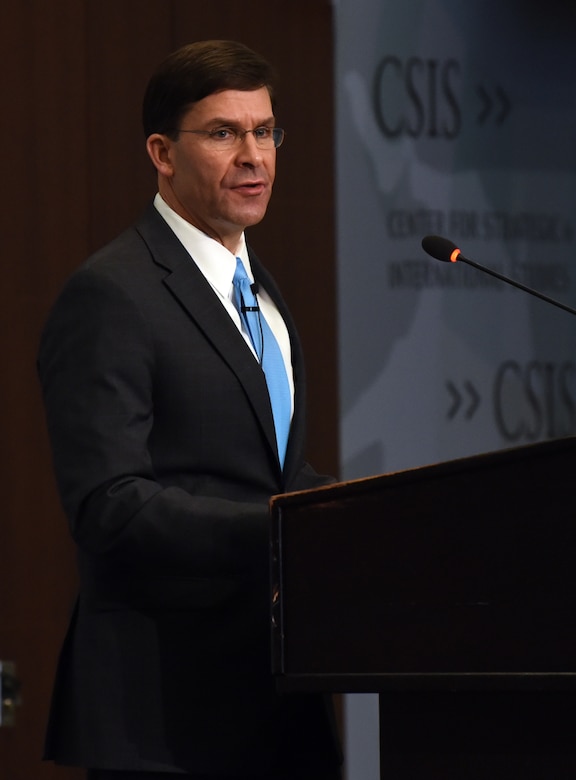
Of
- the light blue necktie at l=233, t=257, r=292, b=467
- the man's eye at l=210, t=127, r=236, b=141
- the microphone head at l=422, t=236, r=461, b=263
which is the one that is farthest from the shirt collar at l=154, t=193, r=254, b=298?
the microphone head at l=422, t=236, r=461, b=263

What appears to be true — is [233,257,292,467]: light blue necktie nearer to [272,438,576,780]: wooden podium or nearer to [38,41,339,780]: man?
[38,41,339,780]: man

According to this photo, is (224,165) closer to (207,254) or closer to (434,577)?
(207,254)

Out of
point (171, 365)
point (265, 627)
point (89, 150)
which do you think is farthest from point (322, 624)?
point (89, 150)

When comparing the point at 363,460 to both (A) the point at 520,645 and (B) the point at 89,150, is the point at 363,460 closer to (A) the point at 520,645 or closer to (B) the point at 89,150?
(B) the point at 89,150

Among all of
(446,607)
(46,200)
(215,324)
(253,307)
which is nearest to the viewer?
(446,607)

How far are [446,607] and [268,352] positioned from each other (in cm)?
64

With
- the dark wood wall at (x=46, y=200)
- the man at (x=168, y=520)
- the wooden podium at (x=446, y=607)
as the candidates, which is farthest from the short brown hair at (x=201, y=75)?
the dark wood wall at (x=46, y=200)

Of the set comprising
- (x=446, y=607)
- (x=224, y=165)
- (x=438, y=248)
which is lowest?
(x=446, y=607)

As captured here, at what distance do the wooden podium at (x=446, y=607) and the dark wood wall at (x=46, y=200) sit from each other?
1.79m

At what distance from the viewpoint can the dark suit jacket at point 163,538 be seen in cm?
176

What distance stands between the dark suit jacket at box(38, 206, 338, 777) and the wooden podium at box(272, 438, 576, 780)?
0.23 metres

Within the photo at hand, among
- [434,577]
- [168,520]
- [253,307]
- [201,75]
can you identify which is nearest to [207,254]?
[253,307]

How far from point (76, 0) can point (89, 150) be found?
34cm

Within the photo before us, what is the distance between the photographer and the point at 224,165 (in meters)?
1.99
